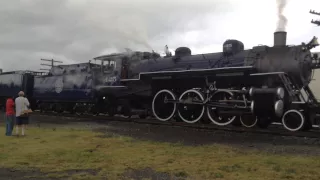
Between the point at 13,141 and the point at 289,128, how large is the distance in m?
8.88

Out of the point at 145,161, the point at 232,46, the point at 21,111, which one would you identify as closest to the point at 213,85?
the point at 232,46

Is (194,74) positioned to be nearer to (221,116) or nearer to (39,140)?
(221,116)

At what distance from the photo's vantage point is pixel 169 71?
48.7 feet

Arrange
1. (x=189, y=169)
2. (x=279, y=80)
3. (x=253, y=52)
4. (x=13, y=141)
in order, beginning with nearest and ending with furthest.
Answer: (x=189, y=169) → (x=13, y=141) → (x=279, y=80) → (x=253, y=52)

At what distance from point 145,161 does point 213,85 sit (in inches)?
298

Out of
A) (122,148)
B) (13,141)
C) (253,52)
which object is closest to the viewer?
(122,148)

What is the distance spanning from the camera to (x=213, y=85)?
13.7 m

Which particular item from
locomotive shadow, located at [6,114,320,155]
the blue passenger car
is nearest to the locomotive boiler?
locomotive shadow, located at [6,114,320,155]

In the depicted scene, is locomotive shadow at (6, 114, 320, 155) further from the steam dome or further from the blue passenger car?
the blue passenger car

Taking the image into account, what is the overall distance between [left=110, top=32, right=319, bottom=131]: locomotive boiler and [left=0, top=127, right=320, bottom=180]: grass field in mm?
4366

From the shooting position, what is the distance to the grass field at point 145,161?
5.68 metres

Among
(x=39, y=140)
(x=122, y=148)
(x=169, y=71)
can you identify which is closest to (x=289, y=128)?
(x=169, y=71)

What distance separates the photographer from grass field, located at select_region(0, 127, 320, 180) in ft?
18.6

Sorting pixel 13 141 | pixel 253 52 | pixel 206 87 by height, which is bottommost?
pixel 13 141
